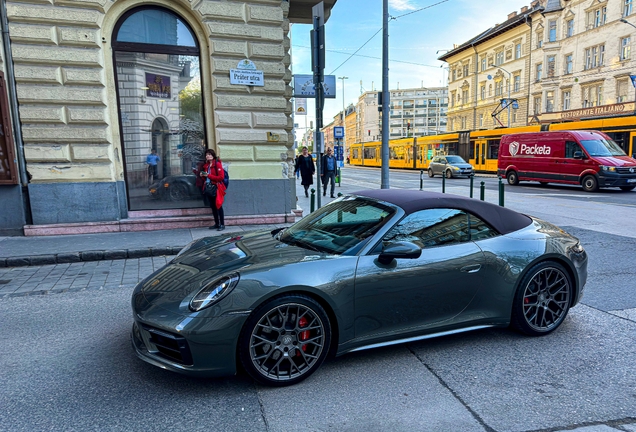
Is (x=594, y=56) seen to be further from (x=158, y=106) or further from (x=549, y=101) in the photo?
(x=158, y=106)

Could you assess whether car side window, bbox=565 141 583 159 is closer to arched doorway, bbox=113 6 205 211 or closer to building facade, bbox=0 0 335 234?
building facade, bbox=0 0 335 234

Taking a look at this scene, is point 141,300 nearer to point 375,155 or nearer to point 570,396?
point 570,396

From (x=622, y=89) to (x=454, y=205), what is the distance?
133ft

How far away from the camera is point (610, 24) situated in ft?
117

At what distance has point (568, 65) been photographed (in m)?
40.6

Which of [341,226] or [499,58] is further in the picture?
[499,58]

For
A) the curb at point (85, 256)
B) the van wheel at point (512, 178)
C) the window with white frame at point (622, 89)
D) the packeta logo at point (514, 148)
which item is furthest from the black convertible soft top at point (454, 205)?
the window with white frame at point (622, 89)

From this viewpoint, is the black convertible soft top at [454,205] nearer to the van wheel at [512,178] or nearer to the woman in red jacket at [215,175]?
the woman in red jacket at [215,175]

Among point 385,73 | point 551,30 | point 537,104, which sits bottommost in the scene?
point 385,73

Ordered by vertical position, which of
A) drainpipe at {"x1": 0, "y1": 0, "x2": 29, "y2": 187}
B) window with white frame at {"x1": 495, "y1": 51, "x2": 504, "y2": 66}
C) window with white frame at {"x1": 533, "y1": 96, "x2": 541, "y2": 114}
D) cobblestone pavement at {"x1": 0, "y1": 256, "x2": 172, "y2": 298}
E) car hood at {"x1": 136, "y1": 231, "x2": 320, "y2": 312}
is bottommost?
cobblestone pavement at {"x1": 0, "y1": 256, "x2": 172, "y2": 298}

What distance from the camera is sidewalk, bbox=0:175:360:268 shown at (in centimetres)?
693

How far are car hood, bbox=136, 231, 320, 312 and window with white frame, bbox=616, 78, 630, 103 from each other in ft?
134

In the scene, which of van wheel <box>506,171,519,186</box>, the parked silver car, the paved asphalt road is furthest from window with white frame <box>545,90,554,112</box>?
the paved asphalt road

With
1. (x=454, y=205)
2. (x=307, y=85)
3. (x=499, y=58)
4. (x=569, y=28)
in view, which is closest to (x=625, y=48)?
(x=569, y=28)
